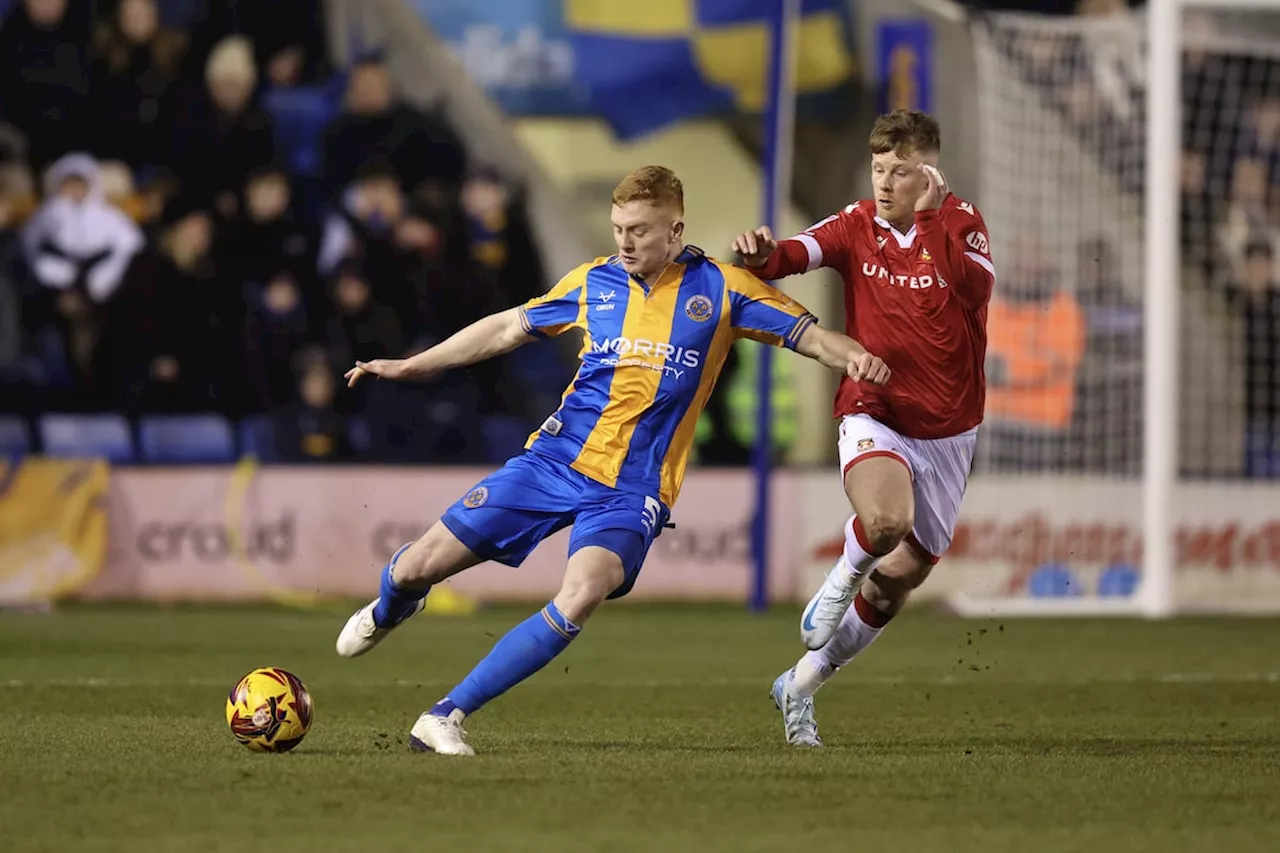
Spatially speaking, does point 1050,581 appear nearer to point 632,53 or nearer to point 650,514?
point 632,53

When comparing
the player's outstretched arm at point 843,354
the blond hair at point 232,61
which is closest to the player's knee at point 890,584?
the player's outstretched arm at point 843,354

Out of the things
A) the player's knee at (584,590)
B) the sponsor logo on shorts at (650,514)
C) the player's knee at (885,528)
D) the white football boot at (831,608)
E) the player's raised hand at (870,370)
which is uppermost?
the player's raised hand at (870,370)

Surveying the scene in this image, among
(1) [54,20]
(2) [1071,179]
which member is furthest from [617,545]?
(1) [54,20]

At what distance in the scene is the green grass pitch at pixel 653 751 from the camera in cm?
510

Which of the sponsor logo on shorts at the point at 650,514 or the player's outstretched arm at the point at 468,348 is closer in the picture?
the sponsor logo on shorts at the point at 650,514

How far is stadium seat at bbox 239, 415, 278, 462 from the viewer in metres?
14.9

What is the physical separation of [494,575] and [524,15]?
17.2 feet

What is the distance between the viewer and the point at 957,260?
7172 millimetres

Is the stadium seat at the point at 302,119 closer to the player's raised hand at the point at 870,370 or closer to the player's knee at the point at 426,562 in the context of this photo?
the player's knee at the point at 426,562

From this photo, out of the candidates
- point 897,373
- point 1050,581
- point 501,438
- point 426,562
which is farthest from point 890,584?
point 501,438

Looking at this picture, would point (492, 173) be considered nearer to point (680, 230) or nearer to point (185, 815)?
point (680, 230)

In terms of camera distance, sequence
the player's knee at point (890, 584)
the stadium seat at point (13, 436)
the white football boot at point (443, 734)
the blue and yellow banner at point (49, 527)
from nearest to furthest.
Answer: the white football boot at point (443, 734)
the player's knee at point (890, 584)
the blue and yellow banner at point (49, 527)
the stadium seat at point (13, 436)

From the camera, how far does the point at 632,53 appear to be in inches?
680

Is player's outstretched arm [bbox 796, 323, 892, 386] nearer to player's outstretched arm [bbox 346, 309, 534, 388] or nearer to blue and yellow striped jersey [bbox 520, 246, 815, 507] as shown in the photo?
blue and yellow striped jersey [bbox 520, 246, 815, 507]
